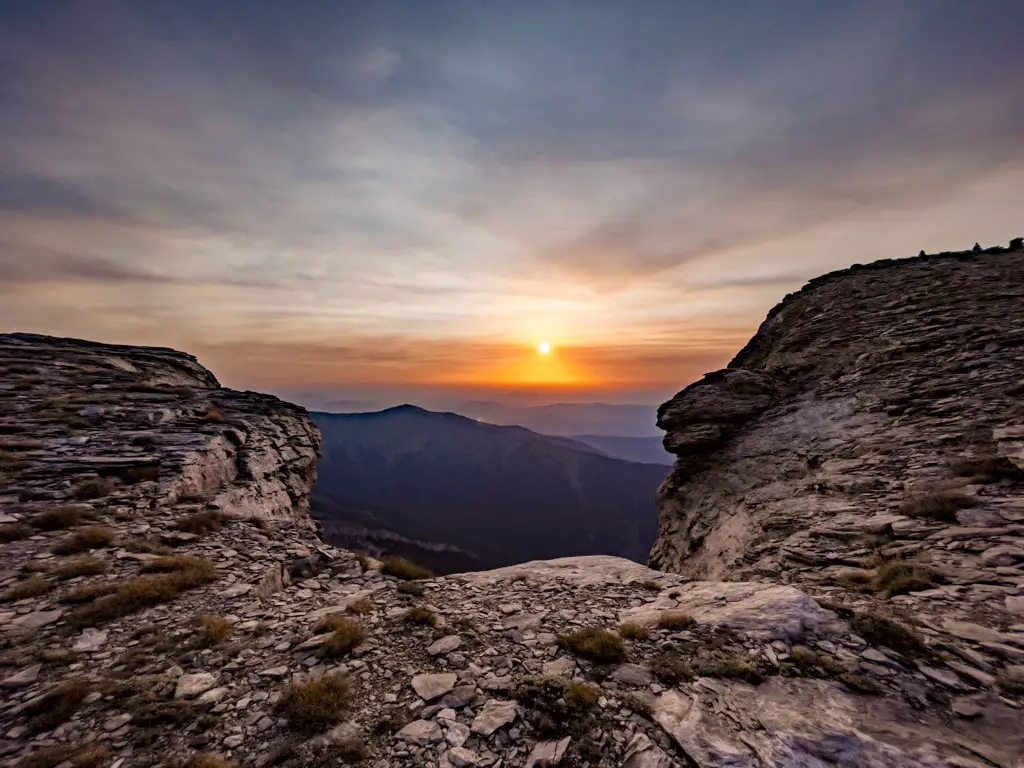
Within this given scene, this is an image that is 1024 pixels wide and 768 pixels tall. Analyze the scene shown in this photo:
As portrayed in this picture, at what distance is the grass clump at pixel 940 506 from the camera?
1263 centimetres

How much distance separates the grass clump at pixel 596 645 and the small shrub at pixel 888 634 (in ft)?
17.0

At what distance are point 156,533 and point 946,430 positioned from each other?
102ft

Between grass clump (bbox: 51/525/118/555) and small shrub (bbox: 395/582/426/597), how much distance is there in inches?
361

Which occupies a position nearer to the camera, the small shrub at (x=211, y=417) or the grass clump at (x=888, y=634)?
the grass clump at (x=888, y=634)

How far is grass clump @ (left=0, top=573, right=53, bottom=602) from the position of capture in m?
9.54

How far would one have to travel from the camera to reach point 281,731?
6594 millimetres

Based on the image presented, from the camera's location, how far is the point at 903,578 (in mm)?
10445

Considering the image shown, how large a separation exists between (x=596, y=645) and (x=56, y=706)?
975cm

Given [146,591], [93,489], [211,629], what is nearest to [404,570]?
[211,629]

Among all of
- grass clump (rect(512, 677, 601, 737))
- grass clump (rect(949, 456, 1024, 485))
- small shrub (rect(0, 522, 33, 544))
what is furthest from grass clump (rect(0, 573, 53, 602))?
grass clump (rect(949, 456, 1024, 485))

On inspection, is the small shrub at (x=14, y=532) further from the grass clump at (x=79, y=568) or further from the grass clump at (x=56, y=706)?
the grass clump at (x=56, y=706)

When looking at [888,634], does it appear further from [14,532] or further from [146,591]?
[14,532]

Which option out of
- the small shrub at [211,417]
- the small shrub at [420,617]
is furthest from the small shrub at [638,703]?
the small shrub at [211,417]

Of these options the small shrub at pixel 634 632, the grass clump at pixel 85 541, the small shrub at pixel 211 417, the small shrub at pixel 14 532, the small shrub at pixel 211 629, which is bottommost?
the small shrub at pixel 634 632
